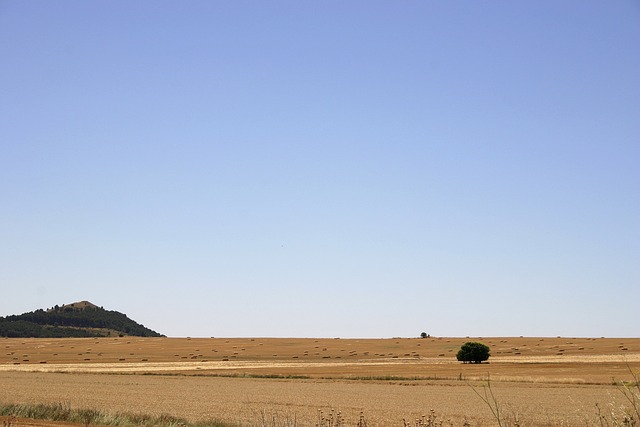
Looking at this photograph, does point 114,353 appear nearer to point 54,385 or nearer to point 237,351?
point 237,351

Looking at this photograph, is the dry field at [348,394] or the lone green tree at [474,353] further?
the lone green tree at [474,353]

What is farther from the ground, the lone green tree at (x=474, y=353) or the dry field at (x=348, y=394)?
the lone green tree at (x=474, y=353)

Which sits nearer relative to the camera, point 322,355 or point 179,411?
point 179,411

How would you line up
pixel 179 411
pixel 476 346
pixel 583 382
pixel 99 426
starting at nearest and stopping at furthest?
pixel 99 426
pixel 179 411
pixel 583 382
pixel 476 346

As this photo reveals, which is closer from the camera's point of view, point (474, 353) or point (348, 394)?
point (348, 394)

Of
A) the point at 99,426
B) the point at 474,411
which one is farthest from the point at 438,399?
the point at 99,426

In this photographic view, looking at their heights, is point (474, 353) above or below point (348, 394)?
above

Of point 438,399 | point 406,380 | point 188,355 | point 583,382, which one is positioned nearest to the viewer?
point 438,399

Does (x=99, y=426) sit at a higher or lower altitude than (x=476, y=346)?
lower

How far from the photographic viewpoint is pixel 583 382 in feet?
176

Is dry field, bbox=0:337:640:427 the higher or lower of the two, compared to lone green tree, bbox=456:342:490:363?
lower

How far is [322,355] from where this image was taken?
123000 millimetres

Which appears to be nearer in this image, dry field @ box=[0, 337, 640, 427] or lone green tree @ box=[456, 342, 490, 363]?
dry field @ box=[0, 337, 640, 427]

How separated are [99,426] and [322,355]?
10154cm
